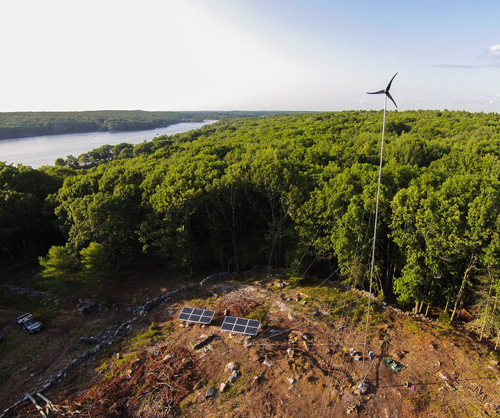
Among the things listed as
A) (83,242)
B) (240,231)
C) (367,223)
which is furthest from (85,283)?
(367,223)

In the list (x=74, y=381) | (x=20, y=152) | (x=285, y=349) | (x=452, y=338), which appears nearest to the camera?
(x=74, y=381)

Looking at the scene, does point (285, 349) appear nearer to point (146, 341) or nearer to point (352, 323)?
point (352, 323)

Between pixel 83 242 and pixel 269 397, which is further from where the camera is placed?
pixel 83 242

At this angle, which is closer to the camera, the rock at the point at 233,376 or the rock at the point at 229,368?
the rock at the point at 233,376

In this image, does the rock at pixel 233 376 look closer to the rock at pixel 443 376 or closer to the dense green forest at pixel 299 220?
the rock at pixel 443 376

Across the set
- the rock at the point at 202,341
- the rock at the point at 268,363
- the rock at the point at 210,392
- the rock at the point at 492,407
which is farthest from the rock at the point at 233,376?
the rock at the point at 492,407

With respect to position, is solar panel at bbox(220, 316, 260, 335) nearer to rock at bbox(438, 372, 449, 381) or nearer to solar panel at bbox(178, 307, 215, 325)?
solar panel at bbox(178, 307, 215, 325)

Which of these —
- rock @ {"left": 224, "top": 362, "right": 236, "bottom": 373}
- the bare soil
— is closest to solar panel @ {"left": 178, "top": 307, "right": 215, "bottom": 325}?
the bare soil
